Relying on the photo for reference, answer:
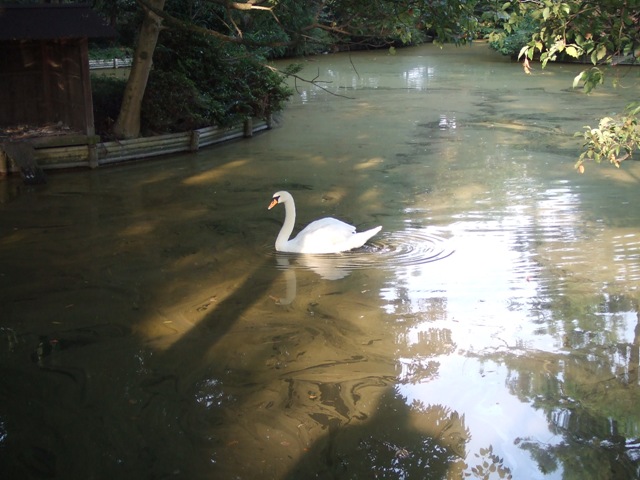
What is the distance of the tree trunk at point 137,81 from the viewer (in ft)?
45.1

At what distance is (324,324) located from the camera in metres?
7.20

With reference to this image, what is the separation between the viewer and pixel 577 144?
1498 centimetres

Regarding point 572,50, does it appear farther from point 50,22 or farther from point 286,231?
point 50,22

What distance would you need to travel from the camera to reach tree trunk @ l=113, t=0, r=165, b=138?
13.8 m

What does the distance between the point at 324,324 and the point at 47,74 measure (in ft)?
32.9

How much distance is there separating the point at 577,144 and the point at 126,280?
9.98m

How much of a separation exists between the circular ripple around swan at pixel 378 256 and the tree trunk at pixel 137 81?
618 centimetres

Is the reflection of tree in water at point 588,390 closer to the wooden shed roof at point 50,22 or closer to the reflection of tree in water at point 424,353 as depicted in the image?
the reflection of tree in water at point 424,353

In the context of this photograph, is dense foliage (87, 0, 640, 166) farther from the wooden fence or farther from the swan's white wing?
the swan's white wing

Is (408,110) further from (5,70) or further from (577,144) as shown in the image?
(5,70)

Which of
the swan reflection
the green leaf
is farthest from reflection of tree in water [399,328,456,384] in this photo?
the green leaf

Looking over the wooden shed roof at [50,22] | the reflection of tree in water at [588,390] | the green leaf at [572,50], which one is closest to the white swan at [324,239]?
the reflection of tree in water at [588,390]

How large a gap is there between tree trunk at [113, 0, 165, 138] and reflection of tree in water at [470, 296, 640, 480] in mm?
9262

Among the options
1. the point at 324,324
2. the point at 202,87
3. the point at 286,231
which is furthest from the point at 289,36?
the point at 324,324
